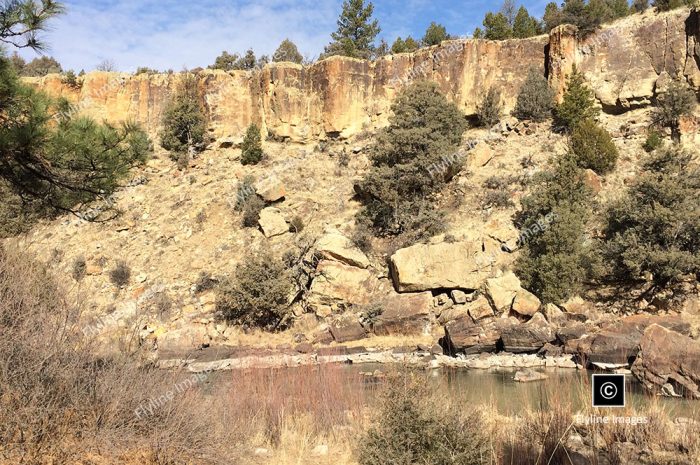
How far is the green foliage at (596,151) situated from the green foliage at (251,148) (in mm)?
18061

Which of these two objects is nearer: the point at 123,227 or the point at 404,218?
the point at 404,218

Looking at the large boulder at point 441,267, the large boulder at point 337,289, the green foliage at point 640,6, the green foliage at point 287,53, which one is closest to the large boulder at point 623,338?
the large boulder at point 441,267

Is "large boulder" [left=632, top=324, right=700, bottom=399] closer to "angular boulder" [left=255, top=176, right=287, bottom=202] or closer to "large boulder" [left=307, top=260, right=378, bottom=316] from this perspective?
"large boulder" [left=307, top=260, right=378, bottom=316]

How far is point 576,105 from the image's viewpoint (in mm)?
27875

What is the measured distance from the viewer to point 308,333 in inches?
762

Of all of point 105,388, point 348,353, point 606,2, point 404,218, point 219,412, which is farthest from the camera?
point 606,2

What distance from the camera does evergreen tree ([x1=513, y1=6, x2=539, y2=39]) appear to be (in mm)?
34281

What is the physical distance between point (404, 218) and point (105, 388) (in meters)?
19.9

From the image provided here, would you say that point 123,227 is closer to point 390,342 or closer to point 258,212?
point 258,212

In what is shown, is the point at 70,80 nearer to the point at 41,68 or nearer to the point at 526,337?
the point at 41,68

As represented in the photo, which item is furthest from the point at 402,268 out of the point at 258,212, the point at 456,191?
the point at 258,212

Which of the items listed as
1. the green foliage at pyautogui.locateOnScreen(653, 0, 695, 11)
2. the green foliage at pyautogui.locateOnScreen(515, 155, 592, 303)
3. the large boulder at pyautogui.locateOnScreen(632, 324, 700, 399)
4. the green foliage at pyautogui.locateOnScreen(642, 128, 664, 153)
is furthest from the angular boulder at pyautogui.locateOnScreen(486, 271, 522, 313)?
the green foliage at pyautogui.locateOnScreen(653, 0, 695, 11)

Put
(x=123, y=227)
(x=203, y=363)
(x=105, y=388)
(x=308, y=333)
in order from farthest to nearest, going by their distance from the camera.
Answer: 1. (x=123, y=227)
2. (x=308, y=333)
3. (x=203, y=363)
4. (x=105, y=388)

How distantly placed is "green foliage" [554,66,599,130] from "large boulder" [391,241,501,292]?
12.6m
